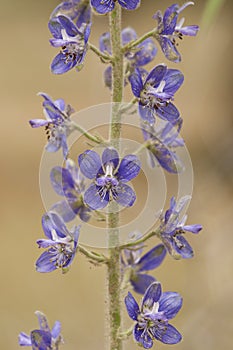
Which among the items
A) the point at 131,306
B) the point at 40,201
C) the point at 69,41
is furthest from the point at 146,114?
the point at 40,201

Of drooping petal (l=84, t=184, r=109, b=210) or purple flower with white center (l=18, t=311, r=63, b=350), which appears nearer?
drooping petal (l=84, t=184, r=109, b=210)

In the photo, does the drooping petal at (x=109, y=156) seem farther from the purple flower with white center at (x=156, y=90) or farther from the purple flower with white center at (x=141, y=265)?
the purple flower with white center at (x=141, y=265)

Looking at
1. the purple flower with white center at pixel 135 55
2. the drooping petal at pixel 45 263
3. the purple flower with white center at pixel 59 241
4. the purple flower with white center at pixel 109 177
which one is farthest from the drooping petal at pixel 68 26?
the drooping petal at pixel 45 263

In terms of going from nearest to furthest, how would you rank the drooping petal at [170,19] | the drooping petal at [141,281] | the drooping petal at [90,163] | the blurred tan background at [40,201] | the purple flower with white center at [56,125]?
the drooping petal at [90,163], the drooping petal at [170,19], the purple flower with white center at [56,125], the drooping petal at [141,281], the blurred tan background at [40,201]

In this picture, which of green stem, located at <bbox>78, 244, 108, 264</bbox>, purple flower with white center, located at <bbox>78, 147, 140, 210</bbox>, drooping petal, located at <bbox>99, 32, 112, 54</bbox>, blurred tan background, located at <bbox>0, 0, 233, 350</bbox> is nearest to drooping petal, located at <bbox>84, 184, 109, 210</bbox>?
purple flower with white center, located at <bbox>78, 147, 140, 210</bbox>

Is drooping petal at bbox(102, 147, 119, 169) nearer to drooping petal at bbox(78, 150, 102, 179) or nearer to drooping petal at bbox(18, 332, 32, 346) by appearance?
drooping petal at bbox(78, 150, 102, 179)

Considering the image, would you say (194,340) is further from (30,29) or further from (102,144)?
(30,29)

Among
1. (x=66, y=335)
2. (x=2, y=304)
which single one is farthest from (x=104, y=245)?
(x=2, y=304)
